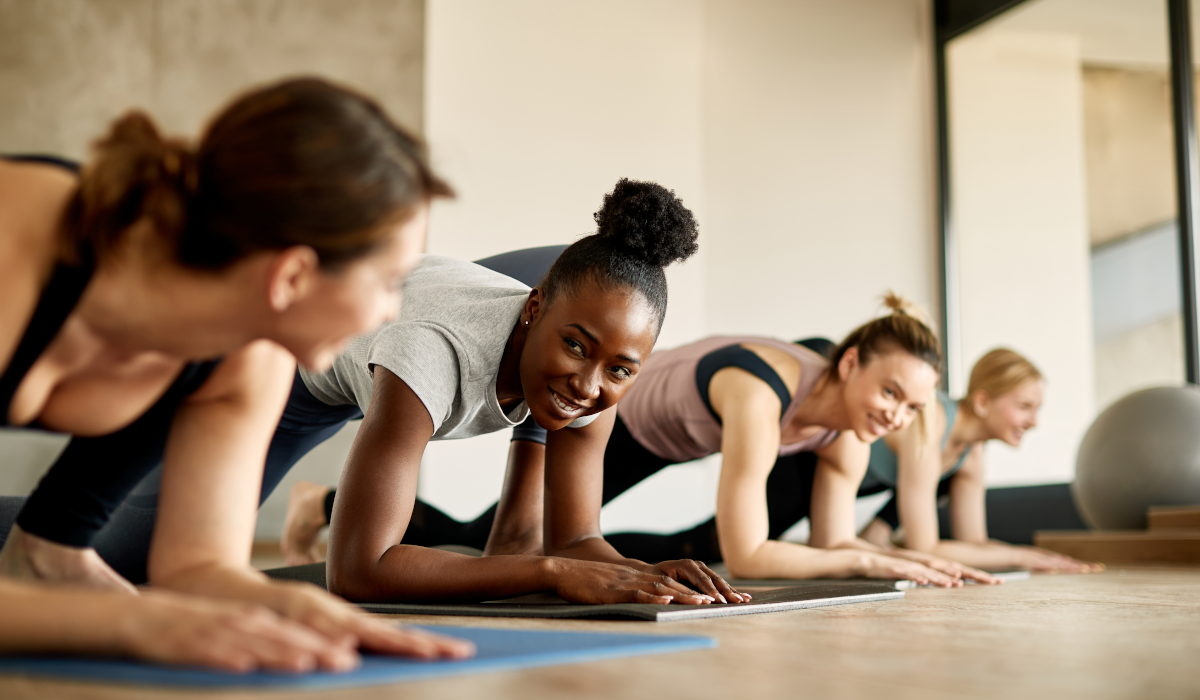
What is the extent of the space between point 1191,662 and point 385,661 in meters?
0.76

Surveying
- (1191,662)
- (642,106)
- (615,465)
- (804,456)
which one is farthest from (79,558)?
(642,106)

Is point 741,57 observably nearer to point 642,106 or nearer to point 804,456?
point 642,106

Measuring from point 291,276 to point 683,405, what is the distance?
5.63 feet

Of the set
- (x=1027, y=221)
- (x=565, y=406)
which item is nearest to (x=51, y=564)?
(x=565, y=406)

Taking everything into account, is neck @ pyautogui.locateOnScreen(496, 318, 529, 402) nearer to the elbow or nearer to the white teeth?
the white teeth

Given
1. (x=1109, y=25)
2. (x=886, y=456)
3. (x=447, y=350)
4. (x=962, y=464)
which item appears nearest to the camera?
(x=447, y=350)

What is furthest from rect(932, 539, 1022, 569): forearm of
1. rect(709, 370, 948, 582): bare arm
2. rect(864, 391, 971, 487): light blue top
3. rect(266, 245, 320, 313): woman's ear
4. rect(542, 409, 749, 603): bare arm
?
rect(266, 245, 320, 313): woman's ear

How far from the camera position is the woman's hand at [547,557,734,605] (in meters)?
1.41

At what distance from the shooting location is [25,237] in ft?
2.77

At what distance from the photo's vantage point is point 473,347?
1.61 m

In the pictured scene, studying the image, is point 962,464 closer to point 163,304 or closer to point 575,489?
point 575,489

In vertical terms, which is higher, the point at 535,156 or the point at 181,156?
the point at 535,156

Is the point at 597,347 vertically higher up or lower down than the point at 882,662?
higher up

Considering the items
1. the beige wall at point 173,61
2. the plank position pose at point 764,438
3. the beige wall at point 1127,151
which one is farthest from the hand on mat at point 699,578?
the beige wall at point 1127,151
